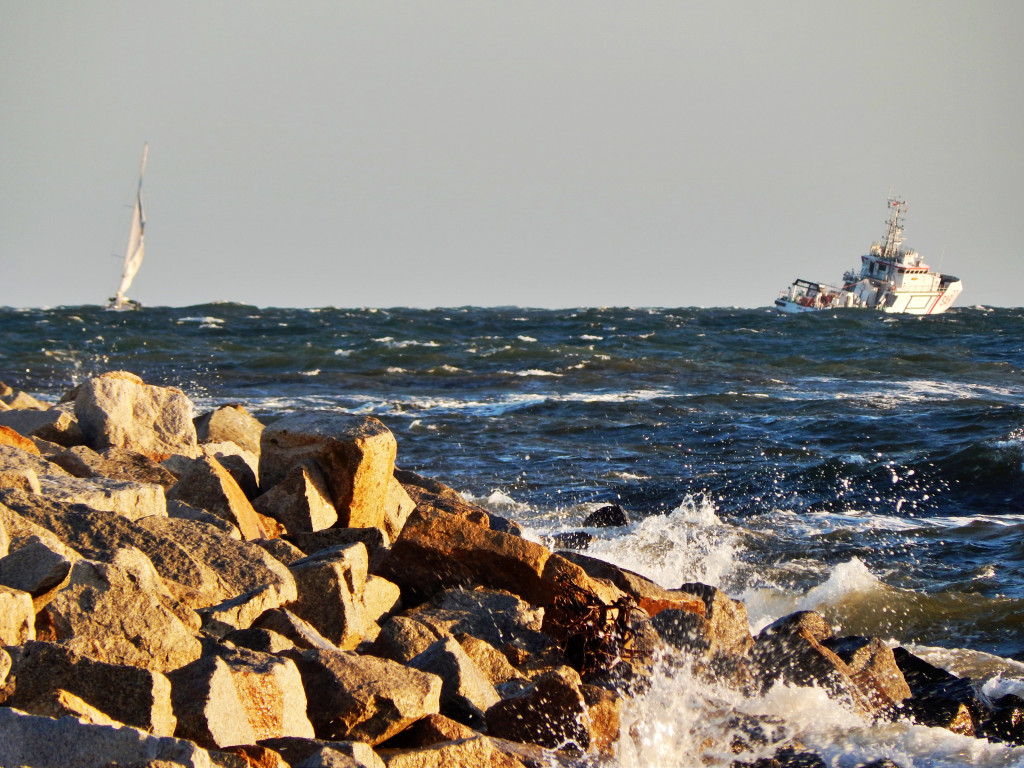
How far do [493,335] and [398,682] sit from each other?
124 ft

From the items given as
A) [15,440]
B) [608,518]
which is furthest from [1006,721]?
[15,440]

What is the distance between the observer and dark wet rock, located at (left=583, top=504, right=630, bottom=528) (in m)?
10.0

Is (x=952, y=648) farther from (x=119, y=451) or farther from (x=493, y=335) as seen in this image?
(x=493, y=335)

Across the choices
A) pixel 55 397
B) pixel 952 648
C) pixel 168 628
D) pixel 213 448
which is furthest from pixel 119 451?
pixel 55 397

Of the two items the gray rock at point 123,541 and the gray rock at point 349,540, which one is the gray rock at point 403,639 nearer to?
the gray rock at point 123,541

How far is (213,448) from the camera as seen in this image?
738cm

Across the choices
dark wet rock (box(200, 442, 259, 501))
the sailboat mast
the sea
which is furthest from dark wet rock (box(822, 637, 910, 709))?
the sailboat mast

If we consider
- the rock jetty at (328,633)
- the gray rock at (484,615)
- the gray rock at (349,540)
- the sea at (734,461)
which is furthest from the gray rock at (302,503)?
the sea at (734,461)

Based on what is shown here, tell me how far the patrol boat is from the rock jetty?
60.5m

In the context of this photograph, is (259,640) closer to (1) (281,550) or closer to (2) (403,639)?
(2) (403,639)

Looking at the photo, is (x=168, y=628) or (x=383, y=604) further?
(x=383, y=604)

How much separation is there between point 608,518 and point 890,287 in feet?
198

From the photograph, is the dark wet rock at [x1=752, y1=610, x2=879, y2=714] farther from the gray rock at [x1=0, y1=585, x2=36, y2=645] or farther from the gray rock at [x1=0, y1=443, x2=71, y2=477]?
the gray rock at [x1=0, y1=443, x2=71, y2=477]

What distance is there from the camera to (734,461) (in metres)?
13.6
